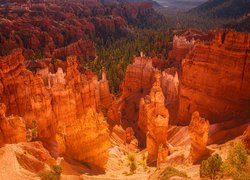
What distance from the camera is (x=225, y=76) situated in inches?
1174

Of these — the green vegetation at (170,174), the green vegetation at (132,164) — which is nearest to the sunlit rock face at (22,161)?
the green vegetation at (170,174)

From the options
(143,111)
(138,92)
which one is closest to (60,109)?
(143,111)

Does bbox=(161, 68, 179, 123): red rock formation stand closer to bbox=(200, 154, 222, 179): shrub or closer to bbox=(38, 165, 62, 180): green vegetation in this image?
bbox=(200, 154, 222, 179): shrub

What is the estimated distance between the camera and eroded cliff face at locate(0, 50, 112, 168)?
2386 centimetres

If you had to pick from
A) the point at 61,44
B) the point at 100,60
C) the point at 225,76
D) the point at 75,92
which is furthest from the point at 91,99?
the point at 61,44

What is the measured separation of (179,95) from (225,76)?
7466 mm

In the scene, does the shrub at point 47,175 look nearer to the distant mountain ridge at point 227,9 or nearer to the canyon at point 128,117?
the canyon at point 128,117

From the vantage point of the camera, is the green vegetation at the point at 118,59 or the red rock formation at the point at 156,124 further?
the green vegetation at the point at 118,59

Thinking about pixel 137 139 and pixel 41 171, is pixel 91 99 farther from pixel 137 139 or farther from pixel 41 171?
pixel 41 171

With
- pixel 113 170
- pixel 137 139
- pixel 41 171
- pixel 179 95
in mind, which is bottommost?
pixel 137 139

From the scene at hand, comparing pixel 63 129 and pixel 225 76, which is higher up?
pixel 225 76

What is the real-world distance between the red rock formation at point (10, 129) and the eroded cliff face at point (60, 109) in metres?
3.55

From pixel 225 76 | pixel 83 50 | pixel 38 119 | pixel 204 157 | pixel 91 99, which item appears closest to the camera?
pixel 204 157

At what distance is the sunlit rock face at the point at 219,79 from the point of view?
28545 mm
